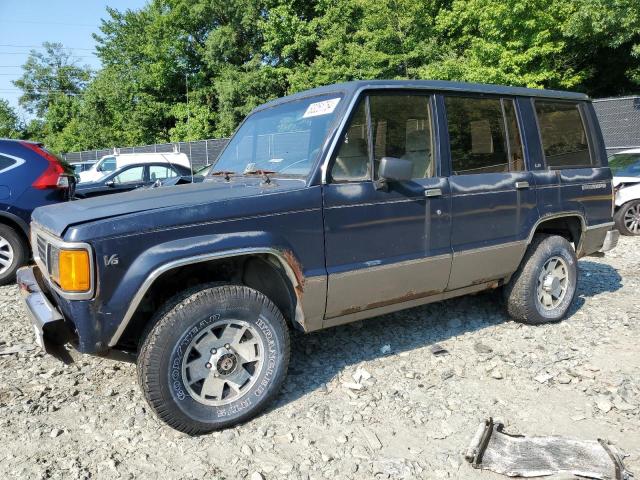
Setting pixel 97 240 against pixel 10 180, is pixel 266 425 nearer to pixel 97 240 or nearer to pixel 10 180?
pixel 97 240

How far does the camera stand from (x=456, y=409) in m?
3.20

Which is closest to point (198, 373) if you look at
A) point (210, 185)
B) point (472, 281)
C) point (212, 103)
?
point (210, 185)

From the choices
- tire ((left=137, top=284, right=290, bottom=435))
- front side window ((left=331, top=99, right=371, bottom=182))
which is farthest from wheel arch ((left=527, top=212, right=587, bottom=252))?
tire ((left=137, top=284, right=290, bottom=435))

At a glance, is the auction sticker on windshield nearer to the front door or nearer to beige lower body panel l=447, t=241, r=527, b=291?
the front door

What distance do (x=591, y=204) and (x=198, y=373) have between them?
3.91m

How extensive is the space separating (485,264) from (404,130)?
51.3 inches

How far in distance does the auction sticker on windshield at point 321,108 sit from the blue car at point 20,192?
4228 millimetres

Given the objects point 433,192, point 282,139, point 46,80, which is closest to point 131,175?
point 282,139

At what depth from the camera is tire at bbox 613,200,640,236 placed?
927 centimetres

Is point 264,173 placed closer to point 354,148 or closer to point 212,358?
point 354,148

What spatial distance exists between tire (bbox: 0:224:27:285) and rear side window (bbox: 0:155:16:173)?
0.71 metres

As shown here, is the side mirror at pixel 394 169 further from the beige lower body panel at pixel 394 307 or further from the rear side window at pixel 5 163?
the rear side window at pixel 5 163

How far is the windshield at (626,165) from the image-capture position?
950 cm

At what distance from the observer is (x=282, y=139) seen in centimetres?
369
